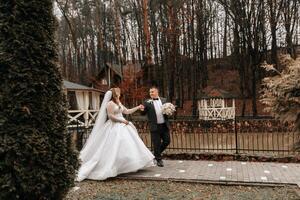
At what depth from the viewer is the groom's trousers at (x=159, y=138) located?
7.59 metres

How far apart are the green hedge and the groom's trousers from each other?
408 centimetres

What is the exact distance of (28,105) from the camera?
3486mm

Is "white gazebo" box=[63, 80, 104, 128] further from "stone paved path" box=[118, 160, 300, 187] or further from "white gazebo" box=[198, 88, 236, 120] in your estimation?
"stone paved path" box=[118, 160, 300, 187]

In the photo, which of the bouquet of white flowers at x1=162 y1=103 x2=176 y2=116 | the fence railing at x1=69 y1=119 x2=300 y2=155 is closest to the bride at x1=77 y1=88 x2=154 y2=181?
the bouquet of white flowers at x1=162 y1=103 x2=176 y2=116

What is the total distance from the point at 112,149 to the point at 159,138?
1396 mm

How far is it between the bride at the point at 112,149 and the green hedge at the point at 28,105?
2897mm

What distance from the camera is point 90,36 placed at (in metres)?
36.4

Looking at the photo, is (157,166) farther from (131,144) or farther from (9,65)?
(9,65)

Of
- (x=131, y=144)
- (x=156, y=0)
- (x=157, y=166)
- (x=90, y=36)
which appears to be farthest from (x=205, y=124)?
(x=90, y=36)

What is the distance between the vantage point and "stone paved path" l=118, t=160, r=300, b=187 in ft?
20.0

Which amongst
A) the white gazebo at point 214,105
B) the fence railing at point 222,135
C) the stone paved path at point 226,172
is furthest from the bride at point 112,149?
the white gazebo at point 214,105

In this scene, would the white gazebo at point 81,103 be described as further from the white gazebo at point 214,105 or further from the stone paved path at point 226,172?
the stone paved path at point 226,172

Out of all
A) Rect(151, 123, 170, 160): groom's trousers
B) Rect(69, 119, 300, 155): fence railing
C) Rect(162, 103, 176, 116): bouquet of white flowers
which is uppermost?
Rect(162, 103, 176, 116): bouquet of white flowers

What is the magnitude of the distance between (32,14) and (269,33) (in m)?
26.9
